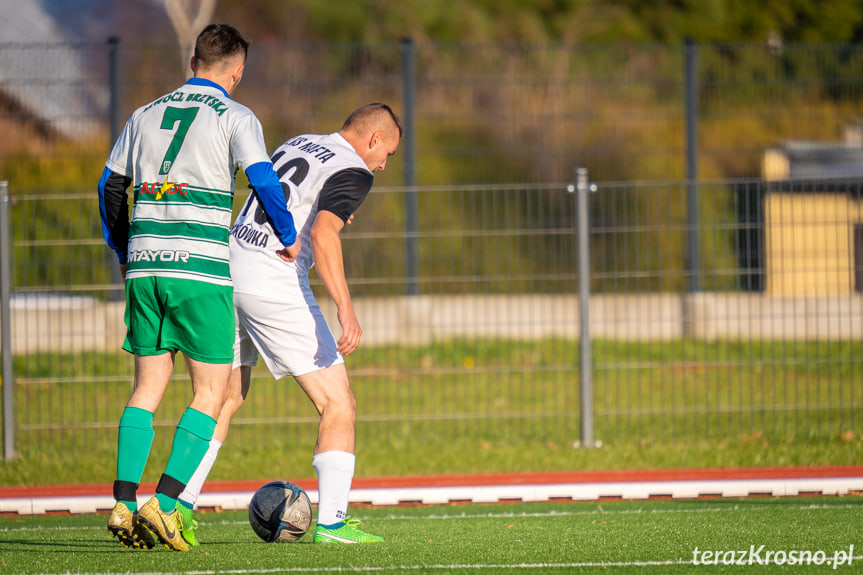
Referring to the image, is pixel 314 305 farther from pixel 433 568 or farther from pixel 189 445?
pixel 433 568

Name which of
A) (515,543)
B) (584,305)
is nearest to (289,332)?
(515,543)

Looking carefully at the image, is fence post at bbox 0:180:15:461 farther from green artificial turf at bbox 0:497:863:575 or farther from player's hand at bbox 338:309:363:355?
player's hand at bbox 338:309:363:355

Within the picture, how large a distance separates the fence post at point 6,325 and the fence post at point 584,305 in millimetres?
4385

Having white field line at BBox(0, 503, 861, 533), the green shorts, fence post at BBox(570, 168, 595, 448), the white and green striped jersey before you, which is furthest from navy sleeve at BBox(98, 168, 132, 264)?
fence post at BBox(570, 168, 595, 448)

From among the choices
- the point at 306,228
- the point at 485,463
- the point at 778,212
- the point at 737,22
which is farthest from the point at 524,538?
the point at 737,22

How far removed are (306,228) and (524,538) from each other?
5.93 ft

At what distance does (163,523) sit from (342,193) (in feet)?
5.36

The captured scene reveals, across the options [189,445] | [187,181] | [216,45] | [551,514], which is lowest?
[551,514]

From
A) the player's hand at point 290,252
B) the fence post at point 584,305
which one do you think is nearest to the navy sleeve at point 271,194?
the player's hand at point 290,252

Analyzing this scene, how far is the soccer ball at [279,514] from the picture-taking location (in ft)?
16.3

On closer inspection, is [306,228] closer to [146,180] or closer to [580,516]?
[146,180]

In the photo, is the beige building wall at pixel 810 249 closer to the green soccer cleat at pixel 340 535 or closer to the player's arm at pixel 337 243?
the player's arm at pixel 337 243

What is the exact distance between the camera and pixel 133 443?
4.46m

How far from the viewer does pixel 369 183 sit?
16.2ft
